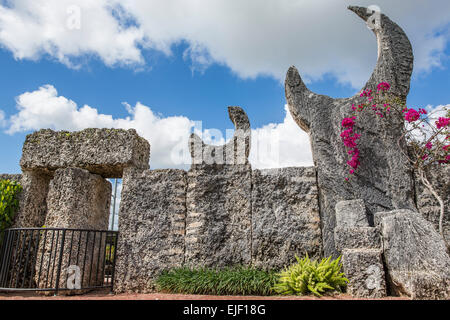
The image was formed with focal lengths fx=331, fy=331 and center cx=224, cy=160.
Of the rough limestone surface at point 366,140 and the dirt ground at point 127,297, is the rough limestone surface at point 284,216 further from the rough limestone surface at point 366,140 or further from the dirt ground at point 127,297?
the dirt ground at point 127,297

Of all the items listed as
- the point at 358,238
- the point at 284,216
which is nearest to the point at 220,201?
the point at 284,216

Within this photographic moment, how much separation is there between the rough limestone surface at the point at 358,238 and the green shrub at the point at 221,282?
1020 mm

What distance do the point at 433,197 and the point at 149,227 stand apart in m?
4.31

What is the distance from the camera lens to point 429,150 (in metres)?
4.99

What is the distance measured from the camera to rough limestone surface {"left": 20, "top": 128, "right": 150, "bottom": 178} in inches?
218

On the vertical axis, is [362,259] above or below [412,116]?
below

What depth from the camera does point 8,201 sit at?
554 cm

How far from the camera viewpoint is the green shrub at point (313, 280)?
381cm

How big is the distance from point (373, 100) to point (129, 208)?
4290mm

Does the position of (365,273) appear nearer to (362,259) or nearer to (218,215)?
(362,259)

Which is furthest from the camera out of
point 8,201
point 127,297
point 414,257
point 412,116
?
point 8,201
